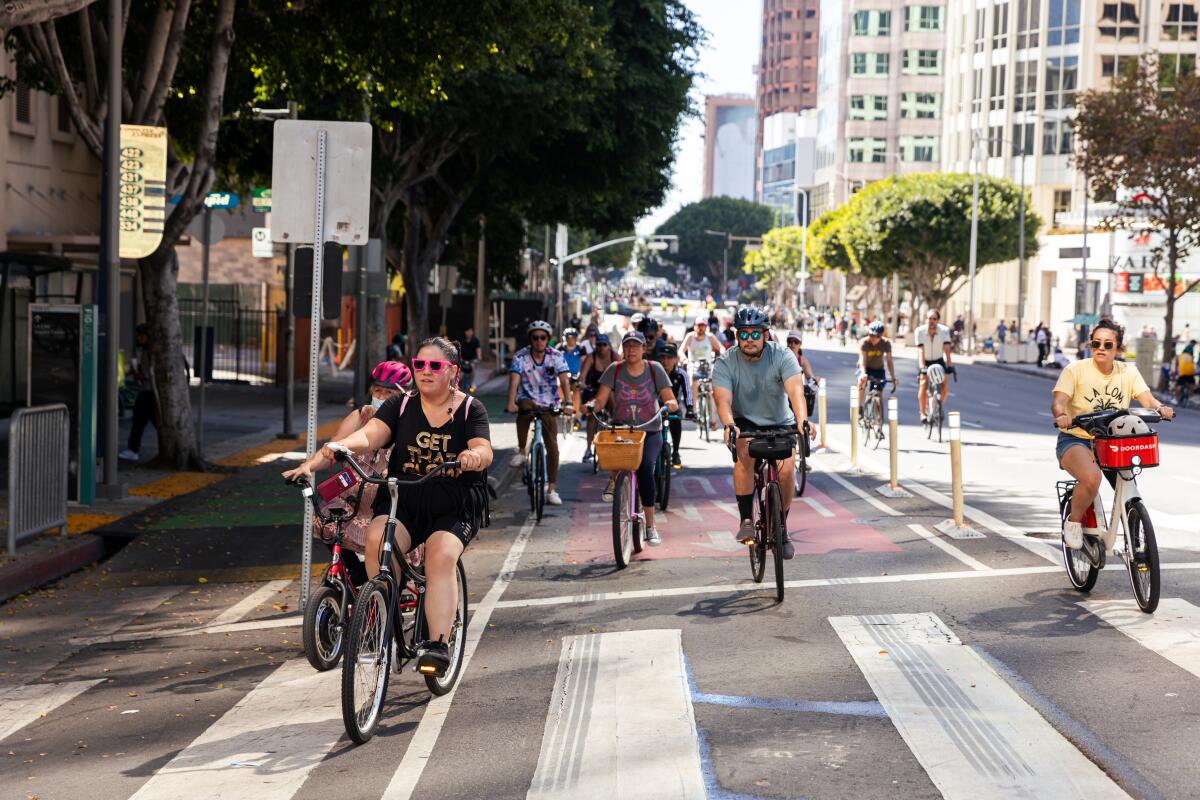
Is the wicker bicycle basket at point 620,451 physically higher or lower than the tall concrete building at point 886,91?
lower

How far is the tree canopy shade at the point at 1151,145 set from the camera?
45938 millimetres

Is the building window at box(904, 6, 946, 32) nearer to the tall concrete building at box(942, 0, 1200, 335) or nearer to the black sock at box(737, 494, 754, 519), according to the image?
the tall concrete building at box(942, 0, 1200, 335)

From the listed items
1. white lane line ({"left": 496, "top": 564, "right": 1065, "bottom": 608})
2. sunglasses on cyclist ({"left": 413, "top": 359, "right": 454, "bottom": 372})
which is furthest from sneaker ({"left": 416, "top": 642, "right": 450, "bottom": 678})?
white lane line ({"left": 496, "top": 564, "right": 1065, "bottom": 608})

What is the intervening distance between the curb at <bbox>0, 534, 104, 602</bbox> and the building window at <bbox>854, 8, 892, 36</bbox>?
132 metres

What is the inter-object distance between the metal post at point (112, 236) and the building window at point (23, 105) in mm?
11448

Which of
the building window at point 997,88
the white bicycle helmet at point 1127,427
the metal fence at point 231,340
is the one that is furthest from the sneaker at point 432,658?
the building window at point 997,88

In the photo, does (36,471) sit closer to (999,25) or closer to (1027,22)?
(1027,22)

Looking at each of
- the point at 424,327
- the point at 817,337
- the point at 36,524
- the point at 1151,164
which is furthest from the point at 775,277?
the point at 36,524

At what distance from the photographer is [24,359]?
1022 inches

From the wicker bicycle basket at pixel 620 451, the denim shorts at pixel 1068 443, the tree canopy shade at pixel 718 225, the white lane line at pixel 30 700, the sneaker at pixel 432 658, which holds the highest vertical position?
the tree canopy shade at pixel 718 225

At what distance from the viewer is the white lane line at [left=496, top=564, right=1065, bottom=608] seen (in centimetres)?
1089

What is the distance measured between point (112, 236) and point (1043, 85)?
88695 mm

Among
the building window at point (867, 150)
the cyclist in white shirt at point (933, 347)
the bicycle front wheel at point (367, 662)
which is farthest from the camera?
the building window at point (867, 150)

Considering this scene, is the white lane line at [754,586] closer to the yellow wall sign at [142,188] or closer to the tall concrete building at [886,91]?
the yellow wall sign at [142,188]
